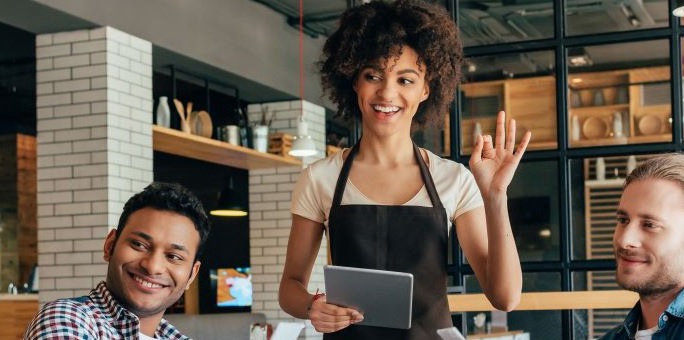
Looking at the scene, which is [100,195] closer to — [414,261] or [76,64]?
[76,64]

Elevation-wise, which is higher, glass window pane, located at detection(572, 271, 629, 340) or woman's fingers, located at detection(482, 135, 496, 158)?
woman's fingers, located at detection(482, 135, 496, 158)

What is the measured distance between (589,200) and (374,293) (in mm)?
2484

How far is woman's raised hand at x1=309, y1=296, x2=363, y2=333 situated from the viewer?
2.26 metres

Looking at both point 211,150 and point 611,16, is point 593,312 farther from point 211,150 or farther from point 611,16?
point 211,150

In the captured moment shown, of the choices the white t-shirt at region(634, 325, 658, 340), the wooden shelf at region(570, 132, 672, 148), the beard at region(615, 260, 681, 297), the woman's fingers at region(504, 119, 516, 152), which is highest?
the wooden shelf at region(570, 132, 672, 148)

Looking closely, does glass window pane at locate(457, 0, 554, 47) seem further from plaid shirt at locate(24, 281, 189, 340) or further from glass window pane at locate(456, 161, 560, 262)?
plaid shirt at locate(24, 281, 189, 340)

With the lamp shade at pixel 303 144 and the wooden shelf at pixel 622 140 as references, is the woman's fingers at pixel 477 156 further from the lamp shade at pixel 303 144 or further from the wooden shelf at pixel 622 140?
the lamp shade at pixel 303 144

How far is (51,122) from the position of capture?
23.3 ft

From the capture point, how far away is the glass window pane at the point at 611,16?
4207mm

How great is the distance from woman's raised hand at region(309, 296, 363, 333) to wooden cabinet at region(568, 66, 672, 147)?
2277 millimetres

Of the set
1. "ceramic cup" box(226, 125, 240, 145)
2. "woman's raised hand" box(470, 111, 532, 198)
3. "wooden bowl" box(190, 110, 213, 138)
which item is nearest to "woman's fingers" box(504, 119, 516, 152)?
"woman's raised hand" box(470, 111, 532, 198)

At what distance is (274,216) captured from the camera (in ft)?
33.1

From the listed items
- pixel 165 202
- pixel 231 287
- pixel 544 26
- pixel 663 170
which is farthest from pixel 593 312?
pixel 231 287

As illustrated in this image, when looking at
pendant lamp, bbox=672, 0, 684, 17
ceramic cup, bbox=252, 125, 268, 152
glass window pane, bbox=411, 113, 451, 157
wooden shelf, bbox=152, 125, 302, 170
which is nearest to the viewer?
pendant lamp, bbox=672, 0, 684, 17
